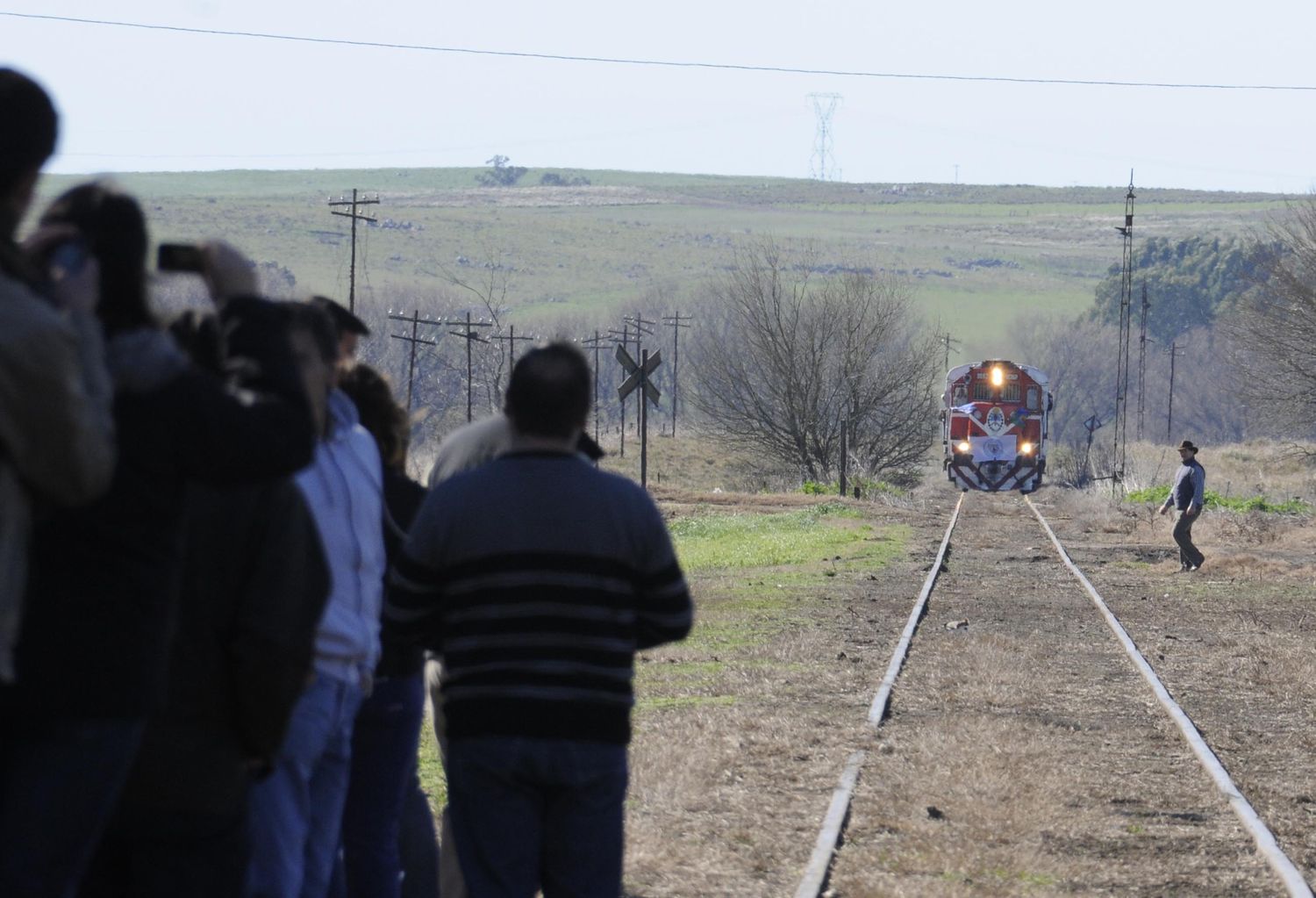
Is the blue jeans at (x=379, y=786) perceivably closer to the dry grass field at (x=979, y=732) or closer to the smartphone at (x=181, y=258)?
the smartphone at (x=181, y=258)

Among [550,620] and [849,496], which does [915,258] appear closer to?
[849,496]

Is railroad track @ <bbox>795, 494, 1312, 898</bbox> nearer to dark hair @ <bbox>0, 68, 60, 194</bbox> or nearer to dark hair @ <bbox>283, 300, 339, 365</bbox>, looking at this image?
dark hair @ <bbox>283, 300, 339, 365</bbox>

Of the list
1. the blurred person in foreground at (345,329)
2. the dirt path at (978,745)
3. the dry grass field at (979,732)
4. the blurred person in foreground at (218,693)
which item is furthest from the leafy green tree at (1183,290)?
the blurred person in foreground at (218,693)

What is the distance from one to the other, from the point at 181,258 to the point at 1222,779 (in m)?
7.32

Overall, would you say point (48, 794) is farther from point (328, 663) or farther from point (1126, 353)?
point (1126, 353)

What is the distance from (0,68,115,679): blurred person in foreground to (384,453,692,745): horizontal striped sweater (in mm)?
1384

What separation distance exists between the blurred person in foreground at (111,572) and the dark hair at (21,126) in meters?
0.15

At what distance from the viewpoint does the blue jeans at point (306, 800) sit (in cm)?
400

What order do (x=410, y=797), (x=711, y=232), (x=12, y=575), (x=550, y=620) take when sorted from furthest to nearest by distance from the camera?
(x=711, y=232) < (x=410, y=797) < (x=550, y=620) < (x=12, y=575)

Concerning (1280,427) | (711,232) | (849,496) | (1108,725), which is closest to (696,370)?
(849,496)

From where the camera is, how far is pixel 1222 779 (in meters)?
9.23

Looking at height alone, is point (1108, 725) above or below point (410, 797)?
below

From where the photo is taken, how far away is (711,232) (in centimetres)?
18425

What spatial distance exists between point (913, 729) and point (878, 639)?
15.4 feet
